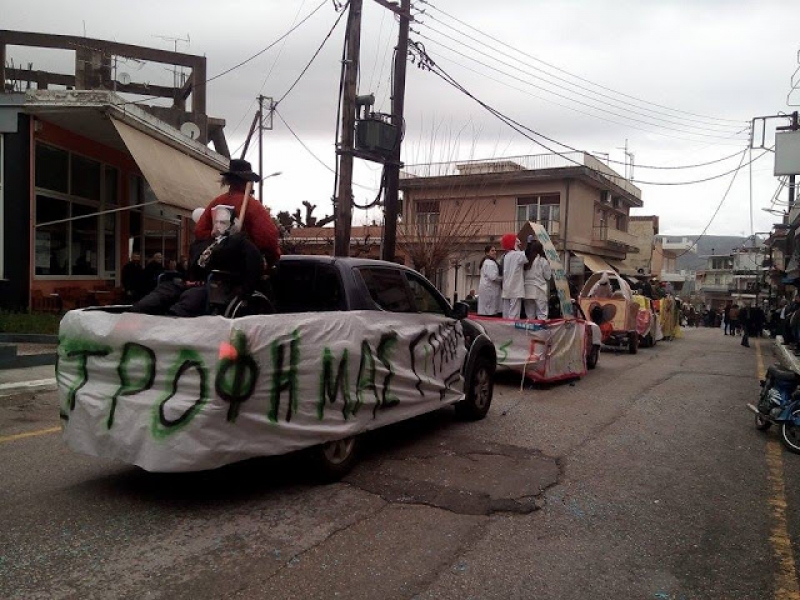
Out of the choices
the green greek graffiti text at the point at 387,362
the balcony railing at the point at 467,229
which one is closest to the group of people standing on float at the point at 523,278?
the green greek graffiti text at the point at 387,362

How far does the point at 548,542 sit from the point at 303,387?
193 centimetres

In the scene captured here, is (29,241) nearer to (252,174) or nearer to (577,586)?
Result: (252,174)

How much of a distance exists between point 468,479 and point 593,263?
103ft

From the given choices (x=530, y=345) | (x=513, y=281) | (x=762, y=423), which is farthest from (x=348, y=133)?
(x=762, y=423)

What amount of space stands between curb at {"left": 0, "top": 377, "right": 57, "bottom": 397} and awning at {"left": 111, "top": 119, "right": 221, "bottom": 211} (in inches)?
192

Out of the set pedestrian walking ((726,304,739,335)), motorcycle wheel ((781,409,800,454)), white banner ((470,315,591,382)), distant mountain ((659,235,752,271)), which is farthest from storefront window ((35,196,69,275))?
distant mountain ((659,235,752,271))

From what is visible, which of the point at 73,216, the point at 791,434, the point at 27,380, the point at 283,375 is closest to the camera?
the point at 283,375

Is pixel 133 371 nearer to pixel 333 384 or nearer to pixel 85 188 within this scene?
pixel 333 384

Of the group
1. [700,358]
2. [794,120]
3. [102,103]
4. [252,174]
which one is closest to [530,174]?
[794,120]

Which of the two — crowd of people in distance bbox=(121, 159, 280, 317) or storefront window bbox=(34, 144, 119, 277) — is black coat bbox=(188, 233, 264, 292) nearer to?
crowd of people in distance bbox=(121, 159, 280, 317)

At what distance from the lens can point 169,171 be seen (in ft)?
45.6

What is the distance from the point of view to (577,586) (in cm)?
356

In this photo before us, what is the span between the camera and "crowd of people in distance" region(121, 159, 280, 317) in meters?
5.00

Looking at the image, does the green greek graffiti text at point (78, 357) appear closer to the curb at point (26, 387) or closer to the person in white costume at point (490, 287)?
the curb at point (26, 387)
